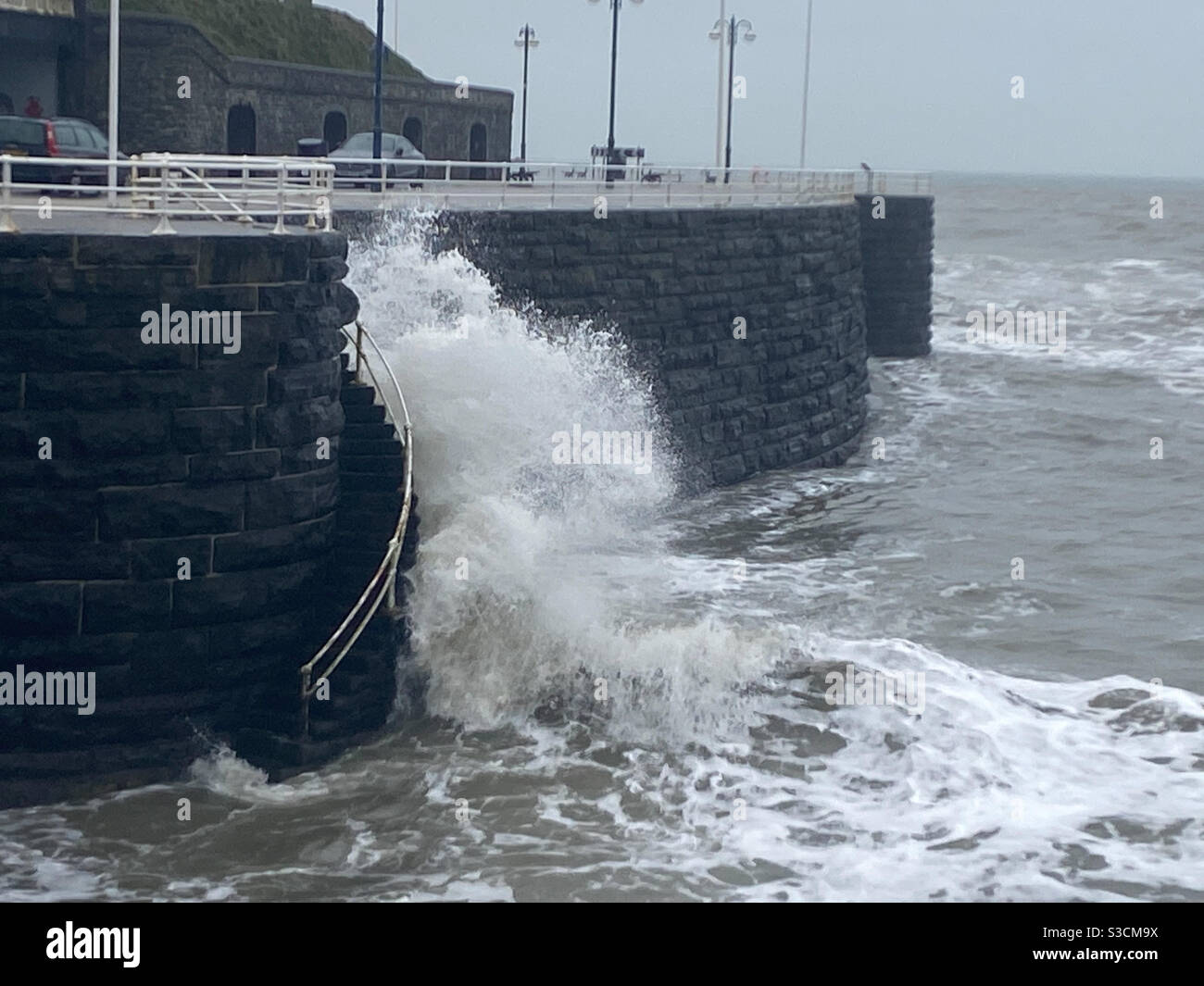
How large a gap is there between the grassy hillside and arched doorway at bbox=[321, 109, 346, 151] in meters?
2.51

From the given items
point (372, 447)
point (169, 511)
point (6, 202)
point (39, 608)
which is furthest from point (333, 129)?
point (39, 608)

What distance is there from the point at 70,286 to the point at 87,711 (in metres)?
3.10

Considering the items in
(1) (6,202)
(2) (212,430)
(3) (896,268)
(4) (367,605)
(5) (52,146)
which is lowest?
(4) (367,605)

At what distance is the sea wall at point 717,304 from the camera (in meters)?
21.4

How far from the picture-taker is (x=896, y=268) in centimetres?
3900

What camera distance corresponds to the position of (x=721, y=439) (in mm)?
24703

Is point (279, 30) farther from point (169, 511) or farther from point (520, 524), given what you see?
point (169, 511)

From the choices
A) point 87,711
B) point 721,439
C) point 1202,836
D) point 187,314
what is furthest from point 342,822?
point 721,439

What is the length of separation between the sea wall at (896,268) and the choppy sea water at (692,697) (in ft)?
45.6

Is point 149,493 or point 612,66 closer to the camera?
point 149,493

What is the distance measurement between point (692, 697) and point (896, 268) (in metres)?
25.4

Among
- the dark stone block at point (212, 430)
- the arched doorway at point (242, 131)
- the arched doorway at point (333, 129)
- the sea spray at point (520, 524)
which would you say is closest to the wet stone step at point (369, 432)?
the sea spray at point (520, 524)
